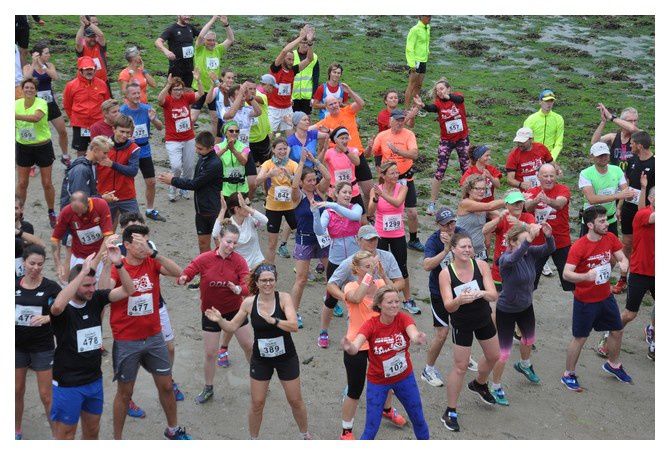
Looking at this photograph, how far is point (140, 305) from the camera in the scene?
709 cm

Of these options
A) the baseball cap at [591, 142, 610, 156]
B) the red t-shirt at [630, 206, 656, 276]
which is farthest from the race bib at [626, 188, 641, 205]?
the red t-shirt at [630, 206, 656, 276]

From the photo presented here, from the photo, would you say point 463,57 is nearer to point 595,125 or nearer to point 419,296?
point 595,125

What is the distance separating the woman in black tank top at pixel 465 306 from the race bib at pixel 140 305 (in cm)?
248

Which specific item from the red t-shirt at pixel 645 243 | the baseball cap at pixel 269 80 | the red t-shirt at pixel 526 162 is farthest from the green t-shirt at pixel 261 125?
the red t-shirt at pixel 645 243

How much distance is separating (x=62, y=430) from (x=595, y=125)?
12.1 metres

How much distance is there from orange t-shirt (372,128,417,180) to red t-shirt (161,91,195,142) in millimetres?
2428

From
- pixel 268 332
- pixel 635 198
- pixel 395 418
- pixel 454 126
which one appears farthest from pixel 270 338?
pixel 454 126

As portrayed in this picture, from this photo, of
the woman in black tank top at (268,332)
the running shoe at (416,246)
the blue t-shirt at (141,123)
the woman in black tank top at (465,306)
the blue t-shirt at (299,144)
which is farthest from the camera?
the running shoe at (416,246)

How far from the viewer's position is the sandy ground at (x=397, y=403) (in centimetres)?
773

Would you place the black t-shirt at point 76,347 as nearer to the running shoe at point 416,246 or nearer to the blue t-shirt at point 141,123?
the blue t-shirt at point 141,123

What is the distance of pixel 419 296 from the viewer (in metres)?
10.3

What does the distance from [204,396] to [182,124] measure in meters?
4.34

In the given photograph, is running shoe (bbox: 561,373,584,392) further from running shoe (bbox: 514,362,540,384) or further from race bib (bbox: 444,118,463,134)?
race bib (bbox: 444,118,463,134)

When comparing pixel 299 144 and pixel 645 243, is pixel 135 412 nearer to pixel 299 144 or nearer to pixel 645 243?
pixel 299 144
